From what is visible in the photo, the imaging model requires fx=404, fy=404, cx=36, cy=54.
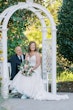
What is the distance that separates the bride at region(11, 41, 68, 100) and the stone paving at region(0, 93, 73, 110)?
32cm

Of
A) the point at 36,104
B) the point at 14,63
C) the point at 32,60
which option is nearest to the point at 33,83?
the point at 32,60

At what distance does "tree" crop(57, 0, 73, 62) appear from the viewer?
35.8ft

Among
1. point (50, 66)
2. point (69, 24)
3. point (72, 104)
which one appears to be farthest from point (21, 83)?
point (69, 24)

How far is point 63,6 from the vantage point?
436 inches

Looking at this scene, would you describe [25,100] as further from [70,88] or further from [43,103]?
[70,88]

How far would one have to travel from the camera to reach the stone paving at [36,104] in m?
8.15

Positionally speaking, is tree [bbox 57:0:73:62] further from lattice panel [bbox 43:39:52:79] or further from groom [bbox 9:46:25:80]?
groom [bbox 9:46:25:80]

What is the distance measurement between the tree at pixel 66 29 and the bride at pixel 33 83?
4.70ft

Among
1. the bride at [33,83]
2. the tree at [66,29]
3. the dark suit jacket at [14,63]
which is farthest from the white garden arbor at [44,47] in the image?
the tree at [66,29]

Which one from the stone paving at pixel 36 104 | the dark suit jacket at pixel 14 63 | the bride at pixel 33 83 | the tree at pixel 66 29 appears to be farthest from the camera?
the tree at pixel 66 29

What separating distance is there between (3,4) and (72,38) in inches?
84.8

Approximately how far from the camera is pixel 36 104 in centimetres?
862

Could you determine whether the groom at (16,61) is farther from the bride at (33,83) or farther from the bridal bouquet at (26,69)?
the bridal bouquet at (26,69)

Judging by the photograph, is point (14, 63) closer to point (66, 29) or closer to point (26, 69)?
point (26, 69)
